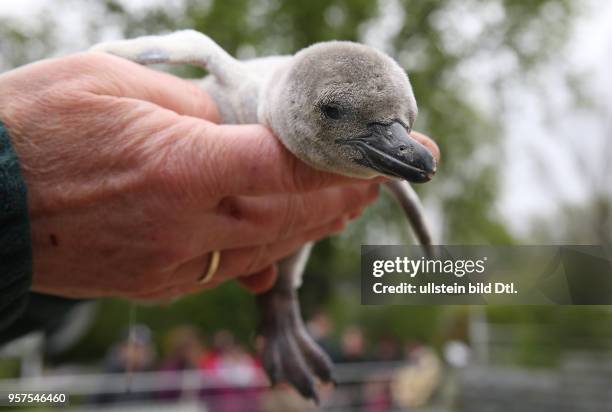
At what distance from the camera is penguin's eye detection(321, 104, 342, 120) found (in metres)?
0.94

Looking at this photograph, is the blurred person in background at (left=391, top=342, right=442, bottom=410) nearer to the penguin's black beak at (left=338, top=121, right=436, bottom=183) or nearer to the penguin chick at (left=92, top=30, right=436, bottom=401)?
the penguin chick at (left=92, top=30, right=436, bottom=401)

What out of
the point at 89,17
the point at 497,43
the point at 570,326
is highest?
the point at 497,43

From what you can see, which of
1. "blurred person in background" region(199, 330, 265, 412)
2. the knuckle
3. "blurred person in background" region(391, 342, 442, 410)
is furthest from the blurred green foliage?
the knuckle

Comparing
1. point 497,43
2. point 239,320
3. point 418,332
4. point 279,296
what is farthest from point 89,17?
point 279,296

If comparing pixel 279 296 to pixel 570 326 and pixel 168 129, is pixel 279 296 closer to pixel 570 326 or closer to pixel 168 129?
pixel 168 129

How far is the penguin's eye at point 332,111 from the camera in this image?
0.94m

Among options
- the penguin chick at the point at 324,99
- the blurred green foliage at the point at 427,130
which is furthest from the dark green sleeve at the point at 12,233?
the blurred green foliage at the point at 427,130

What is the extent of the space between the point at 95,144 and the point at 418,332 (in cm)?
A: 571

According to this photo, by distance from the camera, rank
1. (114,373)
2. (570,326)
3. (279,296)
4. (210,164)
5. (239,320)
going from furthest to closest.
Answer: (239,320), (570,326), (114,373), (279,296), (210,164)

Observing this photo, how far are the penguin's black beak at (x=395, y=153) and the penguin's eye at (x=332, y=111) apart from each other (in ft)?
0.14

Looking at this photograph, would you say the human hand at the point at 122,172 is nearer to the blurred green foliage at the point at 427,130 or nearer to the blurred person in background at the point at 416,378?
the blurred green foliage at the point at 427,130

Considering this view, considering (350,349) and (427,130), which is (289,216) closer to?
(350,349)

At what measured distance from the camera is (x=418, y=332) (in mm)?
6359

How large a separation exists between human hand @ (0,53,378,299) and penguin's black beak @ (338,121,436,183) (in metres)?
0.12
